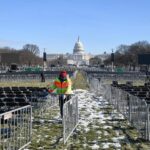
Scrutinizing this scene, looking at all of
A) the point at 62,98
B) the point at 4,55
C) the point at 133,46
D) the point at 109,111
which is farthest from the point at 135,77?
the point at 133,46

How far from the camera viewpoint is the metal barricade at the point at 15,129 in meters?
9.42

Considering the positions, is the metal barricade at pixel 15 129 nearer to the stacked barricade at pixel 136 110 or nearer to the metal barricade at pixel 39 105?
the stacked barricade at pixel 136 110


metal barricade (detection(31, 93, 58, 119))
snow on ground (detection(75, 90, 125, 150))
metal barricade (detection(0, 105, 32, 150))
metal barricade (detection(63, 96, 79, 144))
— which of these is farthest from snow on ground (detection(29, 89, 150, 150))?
metal barricade (detection(31, 93, 58, 119))

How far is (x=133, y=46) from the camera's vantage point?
125 metres

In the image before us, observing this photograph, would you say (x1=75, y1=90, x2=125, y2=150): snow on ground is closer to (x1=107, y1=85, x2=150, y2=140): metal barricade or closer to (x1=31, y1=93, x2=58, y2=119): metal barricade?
(x1=107, y1=85, x2=150, y2=140): metal barricade

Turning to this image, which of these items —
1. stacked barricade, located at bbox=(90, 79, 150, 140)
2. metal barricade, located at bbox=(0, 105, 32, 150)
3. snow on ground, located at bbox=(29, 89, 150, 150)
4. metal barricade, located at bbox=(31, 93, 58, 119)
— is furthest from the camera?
metal barricade, located at bbox=(31, 93, 58, 119)

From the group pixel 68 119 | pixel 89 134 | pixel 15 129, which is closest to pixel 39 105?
pixel 89 134

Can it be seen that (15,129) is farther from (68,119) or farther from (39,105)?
(39,105)

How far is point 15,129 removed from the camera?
1052 cm

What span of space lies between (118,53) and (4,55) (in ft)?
148

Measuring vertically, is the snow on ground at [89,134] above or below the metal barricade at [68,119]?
below

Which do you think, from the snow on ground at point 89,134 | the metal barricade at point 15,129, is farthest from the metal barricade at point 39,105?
the metal barricade at point 15,129

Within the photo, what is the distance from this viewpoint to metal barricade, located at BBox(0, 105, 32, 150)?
371 inches

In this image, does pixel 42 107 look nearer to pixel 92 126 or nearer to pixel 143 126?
pixel 92 126
